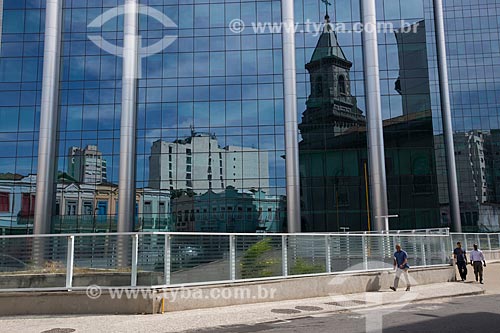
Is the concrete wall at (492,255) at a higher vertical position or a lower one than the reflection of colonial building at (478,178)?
lower

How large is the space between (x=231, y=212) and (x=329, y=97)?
11325 millimetres

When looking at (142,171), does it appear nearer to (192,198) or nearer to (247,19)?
(192,198)

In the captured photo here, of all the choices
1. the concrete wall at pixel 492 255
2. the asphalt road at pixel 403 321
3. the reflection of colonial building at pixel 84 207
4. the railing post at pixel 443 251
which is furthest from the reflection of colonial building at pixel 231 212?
the asphalt road at pixel 403 321

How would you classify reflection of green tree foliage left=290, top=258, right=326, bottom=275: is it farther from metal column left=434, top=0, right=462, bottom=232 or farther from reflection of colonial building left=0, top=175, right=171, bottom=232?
metal column left=434, top=0, right=462, bottom=232

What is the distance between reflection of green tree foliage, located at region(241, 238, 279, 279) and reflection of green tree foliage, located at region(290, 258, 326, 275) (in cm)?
73

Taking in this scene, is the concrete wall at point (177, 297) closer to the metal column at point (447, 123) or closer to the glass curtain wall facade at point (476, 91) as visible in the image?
the metal column at point (447, 123)

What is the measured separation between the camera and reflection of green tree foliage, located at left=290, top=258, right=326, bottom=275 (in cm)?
1338

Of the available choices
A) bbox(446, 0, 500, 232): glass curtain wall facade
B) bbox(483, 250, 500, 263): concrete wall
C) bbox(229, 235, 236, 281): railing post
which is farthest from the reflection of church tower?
bbox(229, 235, 236, 281): railing post

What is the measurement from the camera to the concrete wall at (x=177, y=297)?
10.2 m

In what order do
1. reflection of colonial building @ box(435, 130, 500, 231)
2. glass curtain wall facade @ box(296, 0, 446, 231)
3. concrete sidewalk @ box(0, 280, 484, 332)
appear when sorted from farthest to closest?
reflection of colonial building @ box(435, 130, 500, 231) < glass curtain wall facade @ box(296, 0, 446, 231) < concrete sidewalk @ box(0, 280, 484, 332)

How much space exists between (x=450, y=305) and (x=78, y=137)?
29.0 metres

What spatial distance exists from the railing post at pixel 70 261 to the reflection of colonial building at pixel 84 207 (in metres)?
21.1

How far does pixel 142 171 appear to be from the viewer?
3262cm
